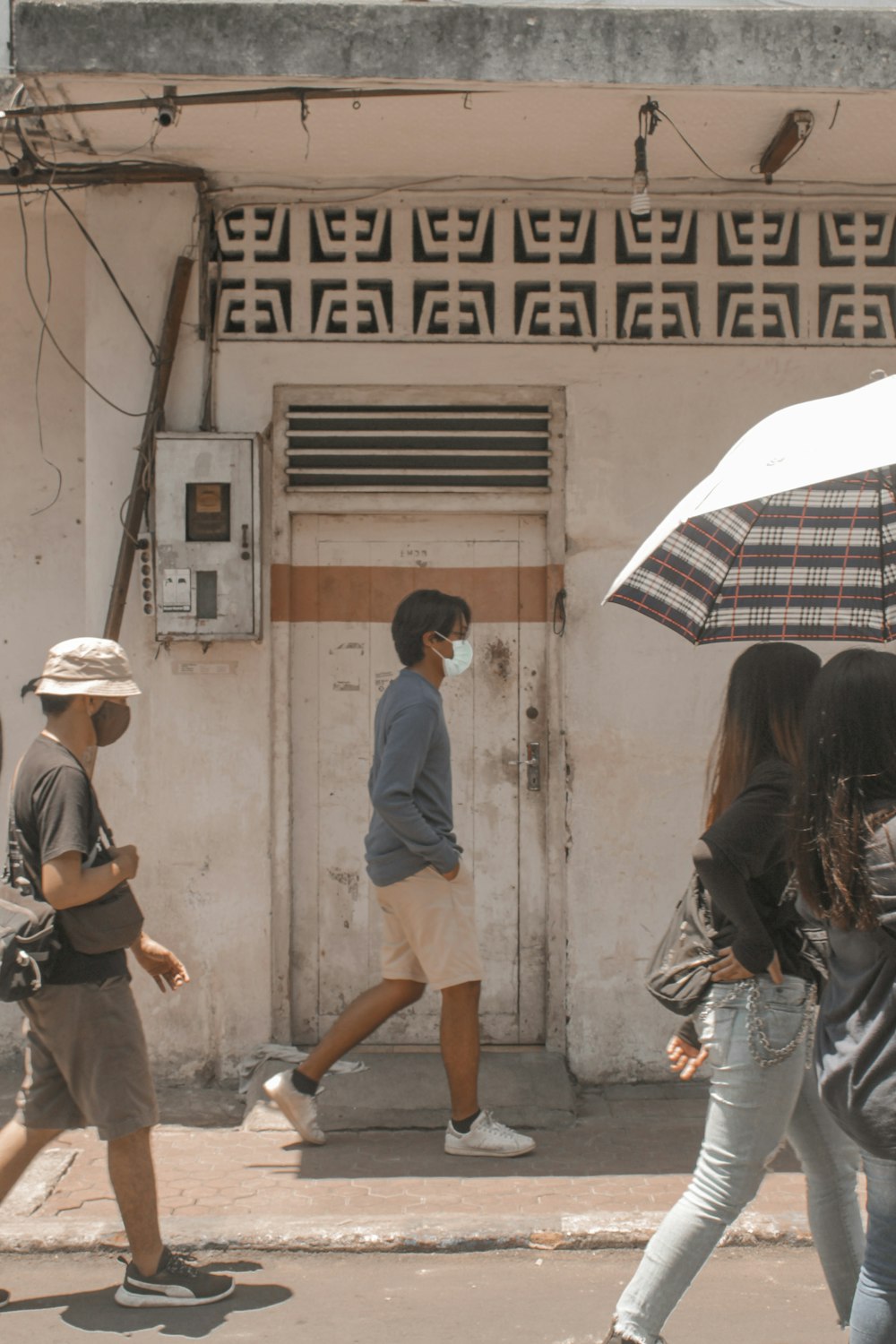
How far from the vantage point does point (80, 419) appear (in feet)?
20.8

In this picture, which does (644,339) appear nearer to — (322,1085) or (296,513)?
(296,513)

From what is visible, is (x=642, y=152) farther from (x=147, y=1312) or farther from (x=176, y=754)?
(x=147, y=1312)

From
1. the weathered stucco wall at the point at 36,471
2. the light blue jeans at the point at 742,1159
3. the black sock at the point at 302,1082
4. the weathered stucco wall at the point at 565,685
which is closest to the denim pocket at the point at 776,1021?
the light blue jeans at the point at 742,1159

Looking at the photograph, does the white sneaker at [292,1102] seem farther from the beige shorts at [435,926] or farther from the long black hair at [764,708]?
the long black hair at [764,708]

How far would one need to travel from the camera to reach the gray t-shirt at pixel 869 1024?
272 cm

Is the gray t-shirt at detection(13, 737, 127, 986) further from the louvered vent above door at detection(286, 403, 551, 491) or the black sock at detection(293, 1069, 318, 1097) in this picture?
the louvered vent above door at detection(286, 403, 551, 491)

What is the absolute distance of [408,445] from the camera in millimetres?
6039

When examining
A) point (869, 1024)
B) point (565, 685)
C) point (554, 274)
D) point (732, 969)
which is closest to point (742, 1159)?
point (732, 969)

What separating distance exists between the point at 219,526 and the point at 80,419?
→ 100 centimetres

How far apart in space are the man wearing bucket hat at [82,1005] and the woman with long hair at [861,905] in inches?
75.4

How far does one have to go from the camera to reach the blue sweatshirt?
4.92 meters

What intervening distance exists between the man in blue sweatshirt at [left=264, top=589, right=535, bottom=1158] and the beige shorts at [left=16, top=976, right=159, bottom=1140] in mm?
1295

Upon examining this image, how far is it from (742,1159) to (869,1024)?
68 centimetres

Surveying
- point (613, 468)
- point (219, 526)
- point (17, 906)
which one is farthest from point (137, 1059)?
point (613, 468)
